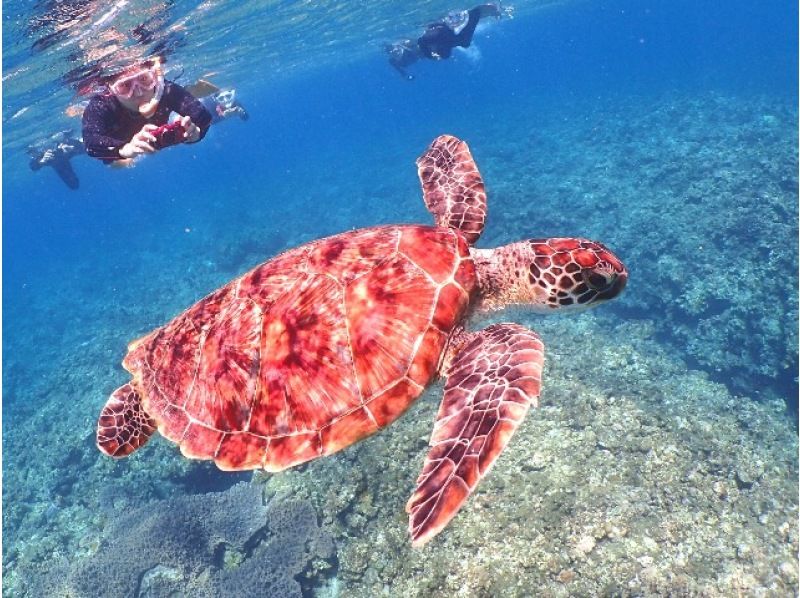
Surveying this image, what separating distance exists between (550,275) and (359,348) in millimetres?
1486

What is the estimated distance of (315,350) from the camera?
2.99 meters

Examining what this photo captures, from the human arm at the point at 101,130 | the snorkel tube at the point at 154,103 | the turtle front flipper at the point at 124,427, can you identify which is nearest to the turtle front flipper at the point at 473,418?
the turtle front flipper at the point at 124,427

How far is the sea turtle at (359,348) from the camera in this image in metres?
2.86

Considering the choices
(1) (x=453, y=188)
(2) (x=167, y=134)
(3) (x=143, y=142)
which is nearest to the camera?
(1) (x=453, y=188)

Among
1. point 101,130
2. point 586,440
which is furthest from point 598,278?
point 101,130

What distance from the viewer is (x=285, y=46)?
23.9 m

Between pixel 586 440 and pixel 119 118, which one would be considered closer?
pixel 586 440

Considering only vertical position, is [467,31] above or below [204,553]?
above

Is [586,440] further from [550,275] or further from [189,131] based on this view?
[189,131]

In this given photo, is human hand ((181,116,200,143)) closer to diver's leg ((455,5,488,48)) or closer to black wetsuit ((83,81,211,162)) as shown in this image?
black wetsuit ((83,81,211,162))

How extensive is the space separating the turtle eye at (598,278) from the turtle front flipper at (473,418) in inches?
22.5

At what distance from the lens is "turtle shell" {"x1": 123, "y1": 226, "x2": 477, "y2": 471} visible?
9.57 feet

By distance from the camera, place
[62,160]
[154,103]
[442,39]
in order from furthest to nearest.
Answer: [442,39]
[62,160]
[154,103]

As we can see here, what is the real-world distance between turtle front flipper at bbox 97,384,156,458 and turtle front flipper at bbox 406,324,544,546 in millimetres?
2487
